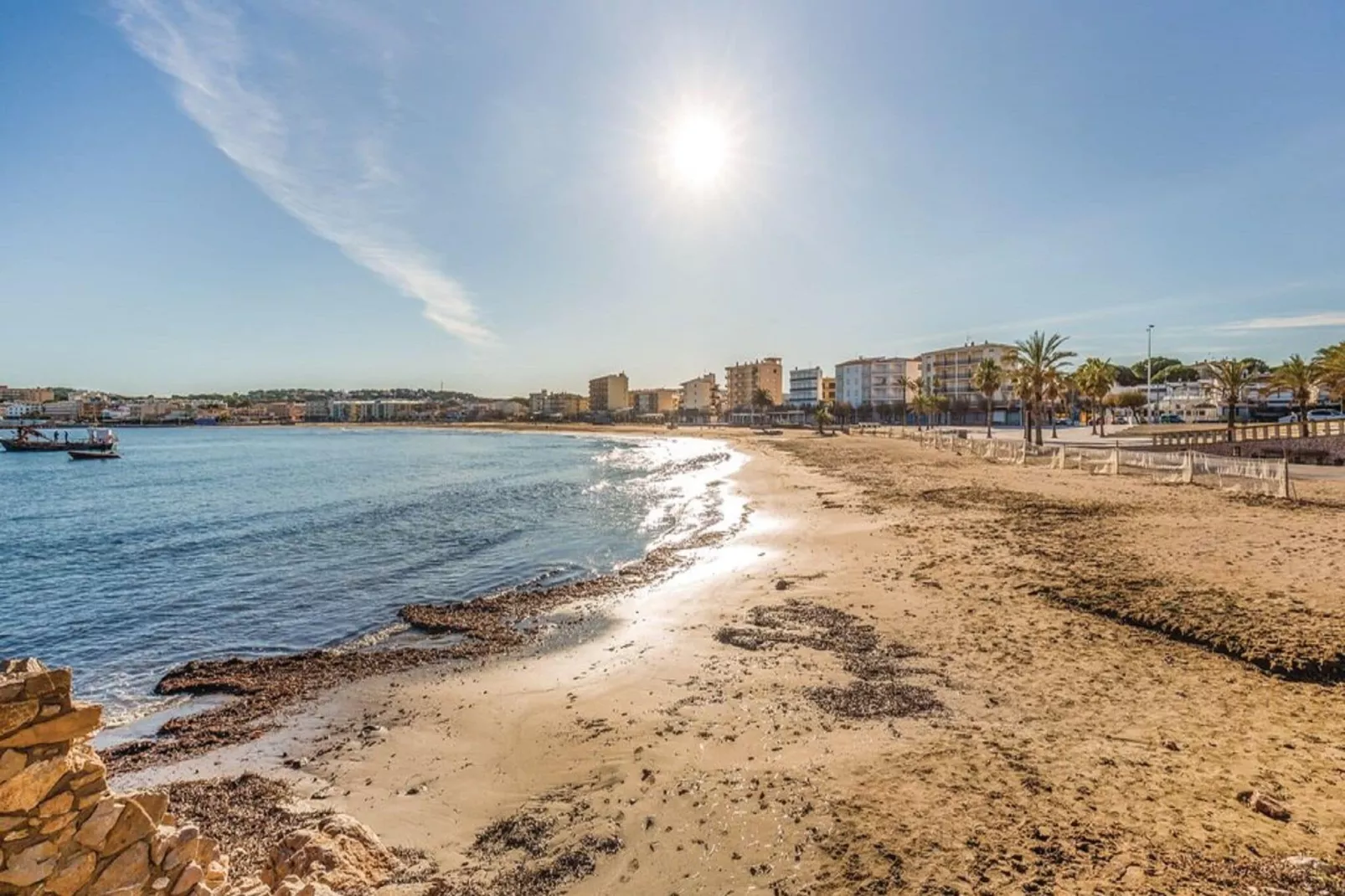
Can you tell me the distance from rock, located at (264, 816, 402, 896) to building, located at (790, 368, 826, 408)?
150 m

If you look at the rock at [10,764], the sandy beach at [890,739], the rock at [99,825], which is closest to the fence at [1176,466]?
the sandy beach at [890,739]

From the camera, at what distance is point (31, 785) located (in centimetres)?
332

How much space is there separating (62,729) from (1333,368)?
52.6m

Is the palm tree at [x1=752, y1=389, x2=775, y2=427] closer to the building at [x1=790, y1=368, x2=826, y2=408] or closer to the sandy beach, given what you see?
the building at [x1=790, y1=368, x2=826, y2=408]

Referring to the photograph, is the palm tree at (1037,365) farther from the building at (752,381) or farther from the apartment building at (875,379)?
the building at (752,381)

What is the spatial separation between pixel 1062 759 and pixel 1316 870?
2022 millimetres

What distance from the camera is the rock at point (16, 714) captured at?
3293mm

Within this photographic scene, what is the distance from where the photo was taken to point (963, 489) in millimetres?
26578

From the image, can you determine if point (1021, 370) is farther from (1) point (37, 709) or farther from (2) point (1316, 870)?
(1) point (37, 709)

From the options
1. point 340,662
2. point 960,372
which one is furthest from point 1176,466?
point 960,372

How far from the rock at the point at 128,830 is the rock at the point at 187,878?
1.09 ft

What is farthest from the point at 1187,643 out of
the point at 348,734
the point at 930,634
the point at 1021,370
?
the point at 1021,370

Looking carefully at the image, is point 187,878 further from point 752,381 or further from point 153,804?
point 752,381

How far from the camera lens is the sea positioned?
1341 centimetres
